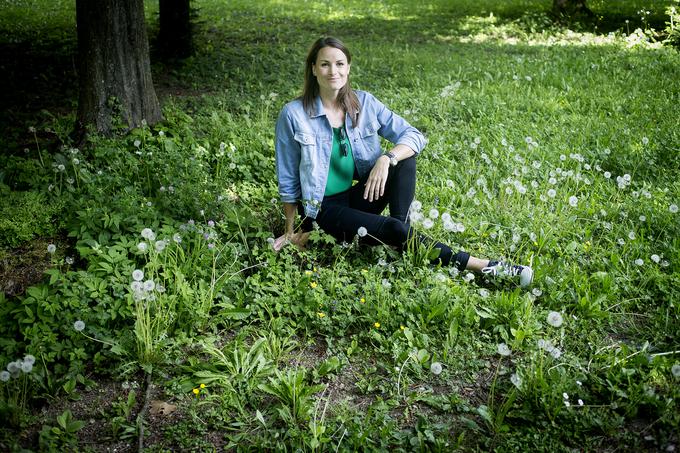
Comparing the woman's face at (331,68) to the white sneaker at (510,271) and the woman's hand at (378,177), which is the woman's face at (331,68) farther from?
the white sneaker at (510,271)

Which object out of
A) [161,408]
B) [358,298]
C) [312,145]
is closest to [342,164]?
[312,145]

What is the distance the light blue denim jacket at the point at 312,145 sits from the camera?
3910 millimetres

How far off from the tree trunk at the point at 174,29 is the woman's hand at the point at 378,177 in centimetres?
567

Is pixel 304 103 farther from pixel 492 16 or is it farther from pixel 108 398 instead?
pixel 492 16

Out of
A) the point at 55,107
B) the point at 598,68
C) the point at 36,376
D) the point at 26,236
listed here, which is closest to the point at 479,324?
the point at 36,376

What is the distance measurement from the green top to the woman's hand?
0.24 m

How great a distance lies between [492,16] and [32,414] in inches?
485

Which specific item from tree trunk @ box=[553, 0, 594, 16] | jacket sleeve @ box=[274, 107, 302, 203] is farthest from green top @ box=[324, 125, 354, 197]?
tree trunk @ box=[553, 0, 594, 16]

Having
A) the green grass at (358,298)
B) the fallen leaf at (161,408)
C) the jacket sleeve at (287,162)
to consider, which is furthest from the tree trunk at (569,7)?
the fallen leaf at (161,408)

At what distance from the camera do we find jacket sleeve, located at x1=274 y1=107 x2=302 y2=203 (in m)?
3.95

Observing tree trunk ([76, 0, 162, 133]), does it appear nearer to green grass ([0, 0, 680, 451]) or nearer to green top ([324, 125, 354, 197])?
green grass ([0, 0, 680, 451])

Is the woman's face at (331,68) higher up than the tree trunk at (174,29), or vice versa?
the woman's face at (331,68)

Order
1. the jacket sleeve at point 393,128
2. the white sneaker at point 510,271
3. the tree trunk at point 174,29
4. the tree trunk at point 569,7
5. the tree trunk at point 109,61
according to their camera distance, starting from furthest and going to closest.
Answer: the tree trunk at point 569,7 → the tree trunk at point 174,29 → the tree trunk at point 109,61 → the jacket sleeve at point 393,128 → the white sneaker at point 510,271

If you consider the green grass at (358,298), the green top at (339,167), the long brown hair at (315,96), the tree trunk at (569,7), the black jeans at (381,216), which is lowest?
the green grass at (358,298)
